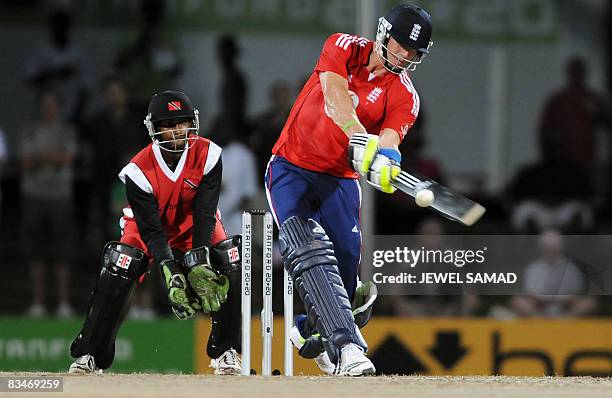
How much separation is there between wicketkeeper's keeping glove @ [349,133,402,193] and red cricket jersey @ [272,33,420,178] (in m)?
0.45

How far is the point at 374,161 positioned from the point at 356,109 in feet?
2.18

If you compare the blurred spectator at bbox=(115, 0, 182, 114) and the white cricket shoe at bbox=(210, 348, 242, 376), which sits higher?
the blurred spectator at bbox=(115, 0, 182, 114)

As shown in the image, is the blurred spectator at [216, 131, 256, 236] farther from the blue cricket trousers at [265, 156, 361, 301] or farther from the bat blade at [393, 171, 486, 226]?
the bat blade at [393, 171, 486, 226]

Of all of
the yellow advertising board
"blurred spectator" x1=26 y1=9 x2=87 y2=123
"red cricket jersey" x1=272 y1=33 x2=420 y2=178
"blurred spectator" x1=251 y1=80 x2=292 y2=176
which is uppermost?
"blurred spectator" x1=26 y1=9 x2=87 y2=123

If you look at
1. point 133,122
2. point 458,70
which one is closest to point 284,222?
point 133,122

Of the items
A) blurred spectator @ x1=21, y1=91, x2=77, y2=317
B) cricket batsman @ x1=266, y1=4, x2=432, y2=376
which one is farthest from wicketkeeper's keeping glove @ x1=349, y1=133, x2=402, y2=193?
blurred spectator @ x1=21, y1=91, x2=77, y2=317

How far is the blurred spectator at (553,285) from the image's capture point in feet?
26.5

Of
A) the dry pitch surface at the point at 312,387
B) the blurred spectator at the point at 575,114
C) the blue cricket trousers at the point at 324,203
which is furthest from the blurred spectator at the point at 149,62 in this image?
the dry pitch surface at the point at 312,387

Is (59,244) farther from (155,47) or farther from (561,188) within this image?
(561,188)

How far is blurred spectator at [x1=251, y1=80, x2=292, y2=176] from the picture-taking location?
1131cm

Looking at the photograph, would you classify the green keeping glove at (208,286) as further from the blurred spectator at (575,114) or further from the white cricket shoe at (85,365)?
the blurred spectator at (575,114)

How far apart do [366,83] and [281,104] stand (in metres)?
4.66

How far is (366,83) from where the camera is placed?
6828mm

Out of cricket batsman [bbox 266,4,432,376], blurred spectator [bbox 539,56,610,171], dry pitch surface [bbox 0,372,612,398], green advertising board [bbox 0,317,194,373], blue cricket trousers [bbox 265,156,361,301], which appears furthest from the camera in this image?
blurred spectator [bbox 539,56,610,171]
